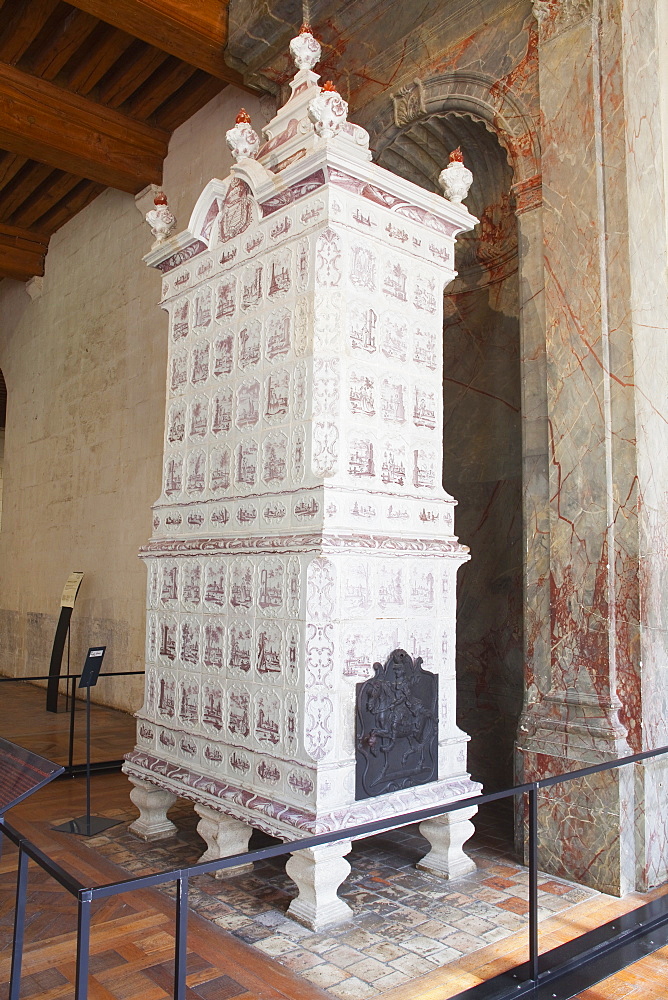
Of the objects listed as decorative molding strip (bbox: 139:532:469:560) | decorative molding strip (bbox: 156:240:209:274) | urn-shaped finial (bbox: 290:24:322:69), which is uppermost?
urn-shaped finial (bbox: 290:24:322:69)

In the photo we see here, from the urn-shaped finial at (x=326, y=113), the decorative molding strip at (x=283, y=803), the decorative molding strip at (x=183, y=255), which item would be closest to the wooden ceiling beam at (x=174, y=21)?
the decorative molding strip at (x=183, y=255)

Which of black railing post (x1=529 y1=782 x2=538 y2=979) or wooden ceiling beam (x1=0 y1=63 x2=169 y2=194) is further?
wooden ceiling beam (x1=0 y1=63 x2=169 y2=194)

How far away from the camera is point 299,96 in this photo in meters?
4.55

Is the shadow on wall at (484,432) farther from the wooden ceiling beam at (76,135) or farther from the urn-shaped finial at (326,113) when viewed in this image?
the wooden ceiling beam at (76,135)

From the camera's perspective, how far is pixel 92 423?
37.8 ft

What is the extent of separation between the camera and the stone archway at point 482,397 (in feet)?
19.9

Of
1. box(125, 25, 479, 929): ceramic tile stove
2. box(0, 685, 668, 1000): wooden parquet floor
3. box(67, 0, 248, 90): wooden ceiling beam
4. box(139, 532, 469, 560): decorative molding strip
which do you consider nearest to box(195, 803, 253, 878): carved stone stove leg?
box(125, 25, 479, 929): ceramic tile stove

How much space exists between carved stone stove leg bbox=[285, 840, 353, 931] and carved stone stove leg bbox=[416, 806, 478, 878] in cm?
76

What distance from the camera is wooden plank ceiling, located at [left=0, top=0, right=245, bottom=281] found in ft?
24.1

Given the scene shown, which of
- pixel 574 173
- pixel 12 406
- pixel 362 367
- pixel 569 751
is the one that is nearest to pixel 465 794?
pixel 569 751

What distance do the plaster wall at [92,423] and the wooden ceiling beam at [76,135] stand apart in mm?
336

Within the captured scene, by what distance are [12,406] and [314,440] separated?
12116 mm

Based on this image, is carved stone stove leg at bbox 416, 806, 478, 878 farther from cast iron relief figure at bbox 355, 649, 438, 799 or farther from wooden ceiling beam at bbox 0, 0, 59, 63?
wooden ceiling beam at bbox 0, 0, 59, 63

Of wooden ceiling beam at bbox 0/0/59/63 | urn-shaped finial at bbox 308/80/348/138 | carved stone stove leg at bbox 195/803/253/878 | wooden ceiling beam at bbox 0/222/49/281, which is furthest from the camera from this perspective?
wooden ceiling beam at bbox 0/222/49/281
